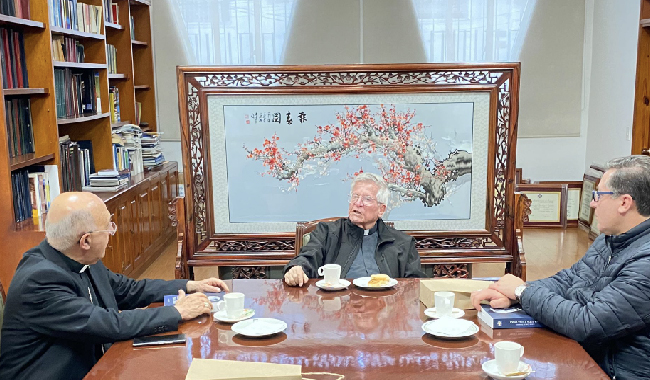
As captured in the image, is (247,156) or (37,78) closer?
(247,156)

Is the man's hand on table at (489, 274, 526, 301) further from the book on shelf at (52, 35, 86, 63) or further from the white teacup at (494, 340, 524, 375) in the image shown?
the book on shelf at (52, 35, 86, 63)

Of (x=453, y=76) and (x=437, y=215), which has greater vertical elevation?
(x=453, y=76)

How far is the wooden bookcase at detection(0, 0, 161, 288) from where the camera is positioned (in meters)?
3.39

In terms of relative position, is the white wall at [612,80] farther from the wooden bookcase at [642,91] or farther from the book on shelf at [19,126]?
the book on shelf at [19,126]

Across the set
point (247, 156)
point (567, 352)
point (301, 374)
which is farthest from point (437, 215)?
point (301, 374)

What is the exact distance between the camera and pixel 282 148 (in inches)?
128

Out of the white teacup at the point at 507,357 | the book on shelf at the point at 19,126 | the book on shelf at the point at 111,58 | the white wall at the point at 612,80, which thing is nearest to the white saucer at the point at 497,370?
the white teacup at the point at 507,357

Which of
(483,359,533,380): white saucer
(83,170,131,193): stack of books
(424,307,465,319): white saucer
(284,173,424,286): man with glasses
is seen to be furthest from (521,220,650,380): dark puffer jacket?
(83,170,131,193): stack of books

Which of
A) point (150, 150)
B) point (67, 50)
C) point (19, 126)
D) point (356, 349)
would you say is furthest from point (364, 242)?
point (150, 150)

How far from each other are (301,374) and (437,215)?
1.87 metres

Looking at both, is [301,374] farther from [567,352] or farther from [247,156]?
[247,156]

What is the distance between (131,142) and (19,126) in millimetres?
1690

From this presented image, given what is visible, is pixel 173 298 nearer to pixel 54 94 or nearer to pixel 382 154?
pixel 382 154

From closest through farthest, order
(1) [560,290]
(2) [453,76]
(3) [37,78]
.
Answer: (1) [560,290] < (2) [453,76] < (3) [37,78]
